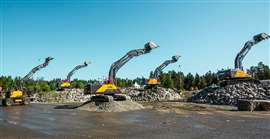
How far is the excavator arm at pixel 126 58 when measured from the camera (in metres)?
26.8

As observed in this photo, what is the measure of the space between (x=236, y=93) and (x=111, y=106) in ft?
50.1

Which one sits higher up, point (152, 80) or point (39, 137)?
point (152, 80)

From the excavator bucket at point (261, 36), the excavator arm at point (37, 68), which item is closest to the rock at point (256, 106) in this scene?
the excavator bucket at point (261, 36)

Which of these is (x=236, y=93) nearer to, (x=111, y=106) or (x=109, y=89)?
(x=109, y=89)

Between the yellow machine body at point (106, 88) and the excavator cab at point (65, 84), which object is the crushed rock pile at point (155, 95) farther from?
the yellow machine body at point (106, 88)

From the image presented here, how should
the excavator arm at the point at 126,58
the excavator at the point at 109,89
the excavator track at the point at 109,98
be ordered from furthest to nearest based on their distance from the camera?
the excavator arm at the point at 126,58, the excavator at the point at 109,89, the excavator track at the point at 109,98

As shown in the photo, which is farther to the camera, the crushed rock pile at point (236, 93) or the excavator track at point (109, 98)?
the crushed rock pile at point (236, 93)

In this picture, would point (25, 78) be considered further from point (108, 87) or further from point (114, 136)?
point (114, 136)

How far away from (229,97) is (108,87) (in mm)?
13997

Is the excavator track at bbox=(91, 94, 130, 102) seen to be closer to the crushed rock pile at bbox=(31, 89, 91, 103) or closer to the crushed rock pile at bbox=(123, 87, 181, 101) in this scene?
the crushed rock pile at bbox=(123, 87, 181, 101)

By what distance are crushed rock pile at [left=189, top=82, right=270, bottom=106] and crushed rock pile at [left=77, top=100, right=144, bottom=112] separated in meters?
11.1

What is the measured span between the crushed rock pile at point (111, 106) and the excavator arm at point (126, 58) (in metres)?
2.32

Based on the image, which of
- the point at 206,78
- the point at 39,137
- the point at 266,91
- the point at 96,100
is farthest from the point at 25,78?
the point at 206,78

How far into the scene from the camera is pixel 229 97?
103 feet
